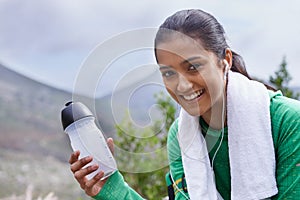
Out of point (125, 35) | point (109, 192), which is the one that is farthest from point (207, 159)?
point (125, 35)

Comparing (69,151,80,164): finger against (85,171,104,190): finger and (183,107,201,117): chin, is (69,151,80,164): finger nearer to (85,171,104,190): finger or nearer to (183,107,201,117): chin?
(85,171,104,190): finger

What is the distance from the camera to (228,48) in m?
1.21

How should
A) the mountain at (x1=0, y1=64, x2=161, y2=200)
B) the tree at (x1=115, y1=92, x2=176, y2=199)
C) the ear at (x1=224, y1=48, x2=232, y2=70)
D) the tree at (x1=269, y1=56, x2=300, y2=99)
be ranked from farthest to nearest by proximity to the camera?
the tree at (x1=269, y1=56, x2=300, y2=99)
the mountain at (x1=0, y1=64, x2=161, y2=200)
the tree at (x1=115, y1=92, x2=176, y2=199)
the ear at (x1=224, y1=48, x2=232, y2=70)

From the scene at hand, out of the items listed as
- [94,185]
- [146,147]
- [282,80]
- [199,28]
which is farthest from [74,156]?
[282,80]

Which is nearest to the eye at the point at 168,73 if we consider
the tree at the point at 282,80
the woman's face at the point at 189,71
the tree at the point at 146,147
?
the woman's face at the point at 189,71

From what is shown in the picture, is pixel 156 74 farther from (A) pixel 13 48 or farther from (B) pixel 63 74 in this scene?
(A) pixel 13 48

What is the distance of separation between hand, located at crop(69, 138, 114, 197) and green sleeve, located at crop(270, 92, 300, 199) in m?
0.41

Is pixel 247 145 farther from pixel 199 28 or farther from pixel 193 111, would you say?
pixel 199 28

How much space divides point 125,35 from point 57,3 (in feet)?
3.53

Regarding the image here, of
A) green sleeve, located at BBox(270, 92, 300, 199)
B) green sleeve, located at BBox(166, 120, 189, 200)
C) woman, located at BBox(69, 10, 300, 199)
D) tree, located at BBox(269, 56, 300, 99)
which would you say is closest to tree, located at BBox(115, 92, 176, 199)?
green sleeve, located at BBox(166, 120, 189, 200)

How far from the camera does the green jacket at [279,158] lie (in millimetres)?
1153

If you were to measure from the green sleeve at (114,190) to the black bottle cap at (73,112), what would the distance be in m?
0.24

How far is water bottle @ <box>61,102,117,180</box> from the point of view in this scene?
3.68 feet

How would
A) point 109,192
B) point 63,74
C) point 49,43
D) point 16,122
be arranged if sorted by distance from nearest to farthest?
point 109,192, point 63,74, point 49,43, point 16,122
